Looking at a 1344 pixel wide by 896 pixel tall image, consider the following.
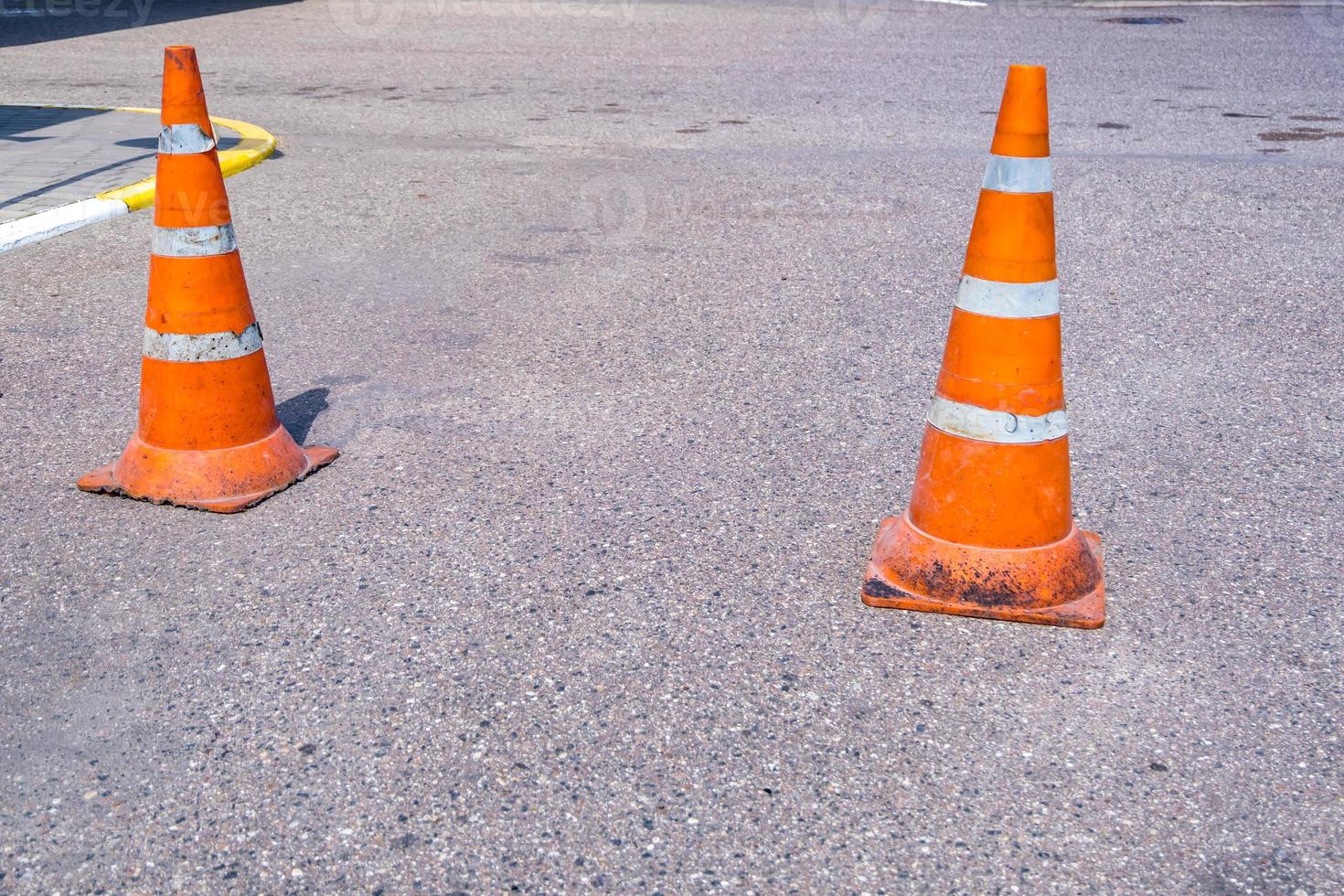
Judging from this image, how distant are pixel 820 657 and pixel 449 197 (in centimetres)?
515

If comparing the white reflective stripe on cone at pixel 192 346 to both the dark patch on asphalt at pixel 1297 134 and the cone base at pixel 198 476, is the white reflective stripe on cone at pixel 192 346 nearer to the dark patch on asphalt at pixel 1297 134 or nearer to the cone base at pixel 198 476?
the cone base at pixel 198 476

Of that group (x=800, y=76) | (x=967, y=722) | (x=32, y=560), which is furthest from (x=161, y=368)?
(x=800, y=76)

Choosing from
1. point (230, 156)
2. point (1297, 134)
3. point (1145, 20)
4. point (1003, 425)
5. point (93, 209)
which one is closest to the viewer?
point (1003, 425)

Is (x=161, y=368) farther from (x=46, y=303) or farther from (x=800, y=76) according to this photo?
(x=800, y=76)

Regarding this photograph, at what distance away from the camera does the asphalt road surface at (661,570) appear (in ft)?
7.84

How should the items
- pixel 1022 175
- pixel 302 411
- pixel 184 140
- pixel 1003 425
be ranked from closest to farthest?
1. pixel 1022 175
2. pixel 1003 425
3. pixel 184 140
4. pixel 302 411

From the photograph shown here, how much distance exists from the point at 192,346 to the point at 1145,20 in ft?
50.6

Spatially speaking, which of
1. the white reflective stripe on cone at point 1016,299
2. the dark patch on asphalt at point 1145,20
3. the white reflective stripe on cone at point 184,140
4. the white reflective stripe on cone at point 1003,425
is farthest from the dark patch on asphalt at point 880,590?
the dark patch on asphalt at point 1145,20

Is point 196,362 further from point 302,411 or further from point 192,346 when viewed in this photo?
point 302,411

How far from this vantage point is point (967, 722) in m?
2.71

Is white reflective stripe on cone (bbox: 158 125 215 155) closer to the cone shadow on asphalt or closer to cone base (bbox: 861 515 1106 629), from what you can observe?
the cone shadow on asphalt

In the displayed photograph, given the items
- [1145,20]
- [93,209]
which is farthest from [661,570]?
[1145,20]

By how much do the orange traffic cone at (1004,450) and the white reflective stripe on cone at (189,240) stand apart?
2.02 m

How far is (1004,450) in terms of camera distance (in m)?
3.17
